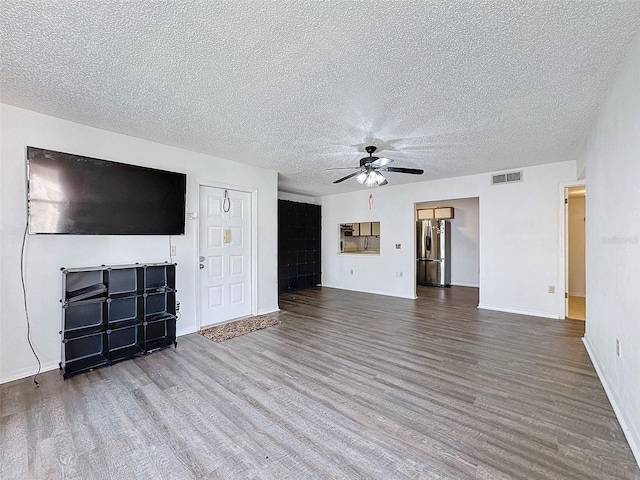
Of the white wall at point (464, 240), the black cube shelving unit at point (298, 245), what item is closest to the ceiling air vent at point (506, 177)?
the white wall at point (464, 240)

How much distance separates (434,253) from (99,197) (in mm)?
7219

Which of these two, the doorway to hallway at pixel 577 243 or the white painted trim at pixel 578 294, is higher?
the doorway to hallway at pixel 577 243

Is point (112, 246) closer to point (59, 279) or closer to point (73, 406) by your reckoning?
point (59, 279)

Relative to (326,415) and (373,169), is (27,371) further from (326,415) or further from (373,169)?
(373,169)

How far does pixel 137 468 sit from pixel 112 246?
94.6 inches

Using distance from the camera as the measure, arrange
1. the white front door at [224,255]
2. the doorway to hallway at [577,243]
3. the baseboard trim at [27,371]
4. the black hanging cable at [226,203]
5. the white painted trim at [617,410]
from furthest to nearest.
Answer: the doorway to hallway at [577,243] < the black hanging cable at [226,203] < the white front door at [224,255] < the baseboard trim at [27,371] < the white painted trim at [617,410]

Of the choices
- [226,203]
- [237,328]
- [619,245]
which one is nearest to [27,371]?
[237,328]

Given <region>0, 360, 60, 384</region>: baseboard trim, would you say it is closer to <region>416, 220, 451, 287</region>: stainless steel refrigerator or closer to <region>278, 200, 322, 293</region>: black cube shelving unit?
<region>278, 200, 322, 293</region>: black cube shelving unit

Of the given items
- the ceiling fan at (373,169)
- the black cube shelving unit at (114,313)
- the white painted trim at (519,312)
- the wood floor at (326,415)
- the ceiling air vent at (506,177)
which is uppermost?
the ceiling air vent at (506,177)

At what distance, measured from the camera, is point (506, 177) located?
495 cm

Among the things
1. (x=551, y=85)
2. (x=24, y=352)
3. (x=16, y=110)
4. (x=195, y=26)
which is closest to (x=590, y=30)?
(x=551, y=85)

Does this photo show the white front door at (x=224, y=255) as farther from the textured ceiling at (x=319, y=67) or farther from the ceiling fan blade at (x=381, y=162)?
the ceiling fan blade at (x=381, y=162)

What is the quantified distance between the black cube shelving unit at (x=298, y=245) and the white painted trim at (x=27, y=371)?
432 cm

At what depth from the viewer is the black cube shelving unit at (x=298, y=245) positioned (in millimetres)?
6949
